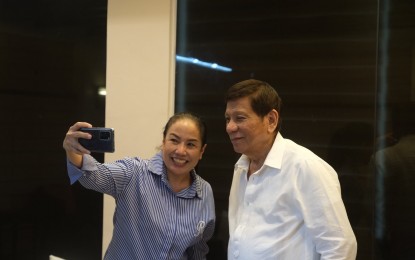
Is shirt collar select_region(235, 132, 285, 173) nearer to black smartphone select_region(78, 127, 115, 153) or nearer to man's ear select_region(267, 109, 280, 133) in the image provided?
man's ear select_region(267, 109, 280, 133)

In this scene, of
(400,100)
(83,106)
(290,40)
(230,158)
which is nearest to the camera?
(400,100)

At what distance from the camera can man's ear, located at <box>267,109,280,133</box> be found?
145 centimetres

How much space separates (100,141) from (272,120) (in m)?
0.62

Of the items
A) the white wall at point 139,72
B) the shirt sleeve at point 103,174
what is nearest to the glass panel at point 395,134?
the white wall at point 139,72

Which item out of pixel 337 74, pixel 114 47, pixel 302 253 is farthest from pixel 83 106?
pixel 302 253

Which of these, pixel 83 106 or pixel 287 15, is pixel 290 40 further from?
pixel 83 106

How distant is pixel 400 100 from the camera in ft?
6.30

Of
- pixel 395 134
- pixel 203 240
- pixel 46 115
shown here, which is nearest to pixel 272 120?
pixel 203 240

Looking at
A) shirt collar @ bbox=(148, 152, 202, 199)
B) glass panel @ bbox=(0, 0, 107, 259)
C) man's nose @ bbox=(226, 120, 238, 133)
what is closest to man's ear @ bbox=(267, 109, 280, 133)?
man's nose @ bbox=(226, 120, 238, 133)

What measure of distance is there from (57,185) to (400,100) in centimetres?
205

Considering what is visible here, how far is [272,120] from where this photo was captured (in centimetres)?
146

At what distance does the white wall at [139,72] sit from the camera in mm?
2215

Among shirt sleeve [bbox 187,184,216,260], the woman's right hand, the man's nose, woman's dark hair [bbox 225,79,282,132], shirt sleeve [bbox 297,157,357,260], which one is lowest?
shirt sleeve [bbox 187,184,216,260]

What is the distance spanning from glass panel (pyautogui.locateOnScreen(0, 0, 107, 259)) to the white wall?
0.56 feet
